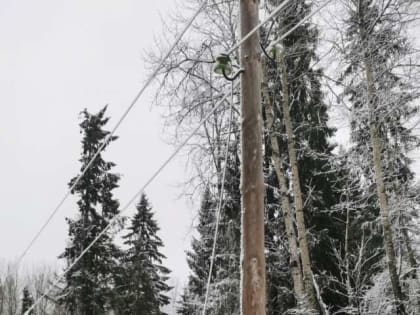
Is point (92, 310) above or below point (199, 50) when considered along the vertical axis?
below

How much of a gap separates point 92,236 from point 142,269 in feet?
16.0

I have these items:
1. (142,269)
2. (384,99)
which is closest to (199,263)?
(142,269)

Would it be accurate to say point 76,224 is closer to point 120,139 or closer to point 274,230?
point 120,139

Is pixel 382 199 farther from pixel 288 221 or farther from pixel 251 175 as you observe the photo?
pixel 251 175

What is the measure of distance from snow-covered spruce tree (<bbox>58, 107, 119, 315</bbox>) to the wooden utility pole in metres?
14.4

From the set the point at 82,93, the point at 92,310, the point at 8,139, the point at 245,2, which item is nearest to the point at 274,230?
the point at 92,310

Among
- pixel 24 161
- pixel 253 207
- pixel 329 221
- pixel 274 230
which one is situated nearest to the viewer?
pixel 253 207

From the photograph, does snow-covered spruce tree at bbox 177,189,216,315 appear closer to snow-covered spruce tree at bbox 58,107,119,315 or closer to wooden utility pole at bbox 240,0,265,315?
snow-covered spruce tree at bbox 58,107,119,315

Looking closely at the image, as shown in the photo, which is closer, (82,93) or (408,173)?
(408,173)

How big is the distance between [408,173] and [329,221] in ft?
9.03

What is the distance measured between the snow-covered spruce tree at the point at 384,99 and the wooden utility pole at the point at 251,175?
198 inches

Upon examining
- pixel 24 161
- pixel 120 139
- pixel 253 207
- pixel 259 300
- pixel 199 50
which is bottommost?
pixel 259 300

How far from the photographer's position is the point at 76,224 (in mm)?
17719

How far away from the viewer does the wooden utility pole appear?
9.39 ft
